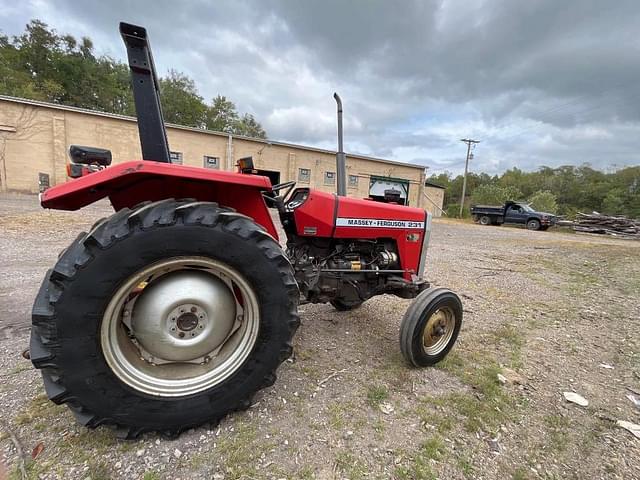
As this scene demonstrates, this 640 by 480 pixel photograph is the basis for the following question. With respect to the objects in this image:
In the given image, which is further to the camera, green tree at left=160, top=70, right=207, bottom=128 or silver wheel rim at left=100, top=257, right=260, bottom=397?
green tree at left=160, top=70, right=207, bottom=128

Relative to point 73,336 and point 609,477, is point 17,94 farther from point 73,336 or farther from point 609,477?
point 609,477

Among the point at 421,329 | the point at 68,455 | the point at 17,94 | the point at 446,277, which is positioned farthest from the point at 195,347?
the point at 17,94

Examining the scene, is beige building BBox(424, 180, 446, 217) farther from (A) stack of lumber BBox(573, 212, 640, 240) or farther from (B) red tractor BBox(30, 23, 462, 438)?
(B) red tractor BBox(30, 23, 462, 438)

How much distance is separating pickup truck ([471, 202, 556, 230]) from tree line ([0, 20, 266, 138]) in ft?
77.9

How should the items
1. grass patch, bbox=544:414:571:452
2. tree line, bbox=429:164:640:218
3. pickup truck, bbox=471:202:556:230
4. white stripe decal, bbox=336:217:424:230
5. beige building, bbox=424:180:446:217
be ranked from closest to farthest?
grass patch, bbox=544:414:571:452 < white stripe decal, bbox=336:217:424:230 < pickup truck, bbox=471:202:556:230 < beige building, bbox=424:180:446:217 < tree line, bbox=429:164:640:218

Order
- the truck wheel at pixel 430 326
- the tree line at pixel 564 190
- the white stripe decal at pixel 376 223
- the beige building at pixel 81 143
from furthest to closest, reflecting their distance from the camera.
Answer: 1. the tree line at pixel 564 190
2. the beige building at pixel 81 143
3. the white stripe decal at pixel 376 223
4. the truck wheel at pixel 430 326

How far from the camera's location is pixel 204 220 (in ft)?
4.68

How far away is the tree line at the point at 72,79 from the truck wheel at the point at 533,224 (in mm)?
25849

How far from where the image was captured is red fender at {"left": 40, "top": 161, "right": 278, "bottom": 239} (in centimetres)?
142

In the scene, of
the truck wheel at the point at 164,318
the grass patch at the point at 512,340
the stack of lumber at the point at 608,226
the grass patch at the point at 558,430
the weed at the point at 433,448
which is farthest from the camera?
the stack of lumber at the point at 608,226

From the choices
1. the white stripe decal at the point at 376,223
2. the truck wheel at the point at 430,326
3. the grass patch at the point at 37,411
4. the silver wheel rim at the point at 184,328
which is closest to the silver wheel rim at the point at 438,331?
the truck wheel at the point at 430,326

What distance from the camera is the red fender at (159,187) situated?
1.42 m

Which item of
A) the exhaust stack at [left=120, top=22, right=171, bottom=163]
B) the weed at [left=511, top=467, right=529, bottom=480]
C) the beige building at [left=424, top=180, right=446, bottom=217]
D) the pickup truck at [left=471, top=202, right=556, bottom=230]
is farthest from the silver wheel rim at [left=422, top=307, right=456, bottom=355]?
the beige building at [left=424, top=180, right=446, bottom=217]

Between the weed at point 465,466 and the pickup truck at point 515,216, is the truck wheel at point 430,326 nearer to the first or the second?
the weed at point 465,466
